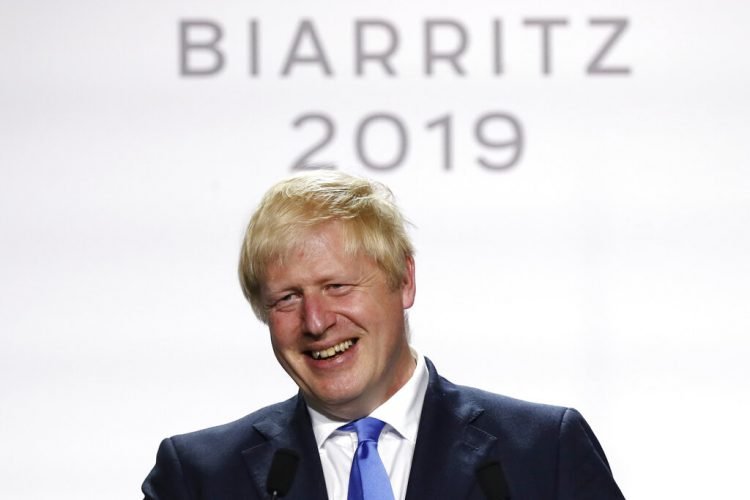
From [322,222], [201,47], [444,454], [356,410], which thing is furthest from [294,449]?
[201,47]

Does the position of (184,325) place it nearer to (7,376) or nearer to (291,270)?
(7,376)

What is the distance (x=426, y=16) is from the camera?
10.6 ft

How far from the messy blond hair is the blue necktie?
216 mm

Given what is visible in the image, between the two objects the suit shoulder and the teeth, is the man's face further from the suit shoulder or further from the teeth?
the suit shoulder

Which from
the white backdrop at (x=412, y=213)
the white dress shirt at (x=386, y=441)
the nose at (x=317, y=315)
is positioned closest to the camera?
the nose at (x=317, y=315)

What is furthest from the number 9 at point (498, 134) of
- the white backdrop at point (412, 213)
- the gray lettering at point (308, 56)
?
the gray lettering at point (308, 56)

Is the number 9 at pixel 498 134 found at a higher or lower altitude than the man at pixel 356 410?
higher

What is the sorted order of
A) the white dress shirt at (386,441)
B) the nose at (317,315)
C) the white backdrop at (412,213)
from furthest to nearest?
1. the white backdrop at (412,213)
2. the white dress shirt at (386,441)
3. the nose at (317,315)

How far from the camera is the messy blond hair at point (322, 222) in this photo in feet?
6.50

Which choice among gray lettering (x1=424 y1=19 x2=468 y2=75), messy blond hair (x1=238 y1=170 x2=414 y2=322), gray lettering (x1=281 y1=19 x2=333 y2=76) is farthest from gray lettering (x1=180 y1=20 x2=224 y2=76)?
messy blond hair (x1=238 y1=170 x2=414 y2=322)

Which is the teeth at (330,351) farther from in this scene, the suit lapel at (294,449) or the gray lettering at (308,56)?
the gray lettering at (308,56)

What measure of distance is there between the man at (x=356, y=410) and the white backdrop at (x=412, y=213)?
105 cm

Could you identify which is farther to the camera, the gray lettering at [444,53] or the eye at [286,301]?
the gray lettering at [444,53]

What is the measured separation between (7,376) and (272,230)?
147 cm
